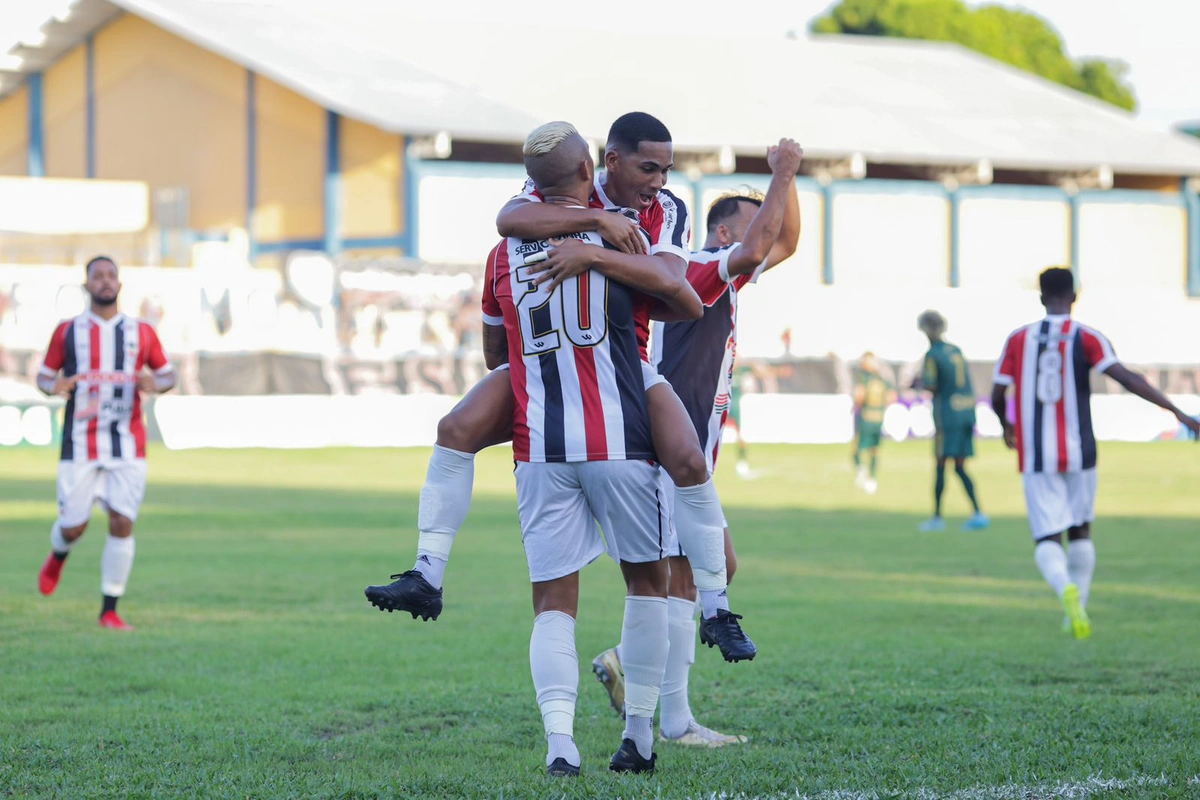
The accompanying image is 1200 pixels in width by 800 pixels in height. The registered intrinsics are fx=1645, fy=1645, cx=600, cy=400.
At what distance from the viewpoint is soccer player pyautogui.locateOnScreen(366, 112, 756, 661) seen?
5309 mm

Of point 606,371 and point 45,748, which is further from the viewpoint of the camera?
point 45,748

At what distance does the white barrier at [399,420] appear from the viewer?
88.3 feet

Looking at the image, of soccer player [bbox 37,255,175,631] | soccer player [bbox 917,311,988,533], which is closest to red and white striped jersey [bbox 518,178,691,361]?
soccer player [bbox 37,255,175,631]

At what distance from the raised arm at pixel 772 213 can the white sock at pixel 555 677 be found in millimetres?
1358

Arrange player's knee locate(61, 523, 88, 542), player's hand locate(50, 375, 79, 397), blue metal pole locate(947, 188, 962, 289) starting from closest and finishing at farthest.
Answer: player's hand locate(50, 375, 79, 397) → player's knee locate(61, 523, 88, 542) → blue metal pole locate(947, 188, 962, 289)

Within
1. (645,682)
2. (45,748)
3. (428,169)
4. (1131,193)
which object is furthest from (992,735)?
(1131,193)

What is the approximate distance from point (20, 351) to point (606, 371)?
77.4 ft

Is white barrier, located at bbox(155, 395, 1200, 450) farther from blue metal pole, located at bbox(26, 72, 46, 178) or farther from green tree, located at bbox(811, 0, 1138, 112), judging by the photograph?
green tree, located at bbox(811, 0, 1138, 112)

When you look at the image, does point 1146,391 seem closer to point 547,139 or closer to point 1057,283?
→ point 1057,283

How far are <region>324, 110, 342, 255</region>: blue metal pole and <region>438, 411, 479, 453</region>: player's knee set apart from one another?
33840 millimetres

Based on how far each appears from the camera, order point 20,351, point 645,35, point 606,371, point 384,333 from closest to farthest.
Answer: point 606,371
point 20,351
point 384,333
point 645,35

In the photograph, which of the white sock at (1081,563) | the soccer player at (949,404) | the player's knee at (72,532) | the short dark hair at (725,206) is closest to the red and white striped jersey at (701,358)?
the short dark hair at (725,206)

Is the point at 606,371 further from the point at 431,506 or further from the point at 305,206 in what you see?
the point at 305,206

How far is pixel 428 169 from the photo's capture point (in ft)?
125
